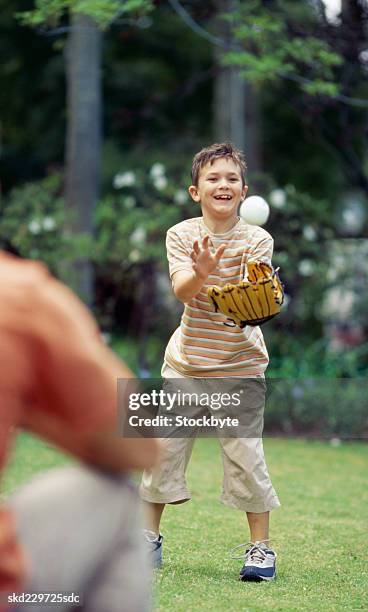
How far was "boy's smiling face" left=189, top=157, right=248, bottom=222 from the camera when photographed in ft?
13.6

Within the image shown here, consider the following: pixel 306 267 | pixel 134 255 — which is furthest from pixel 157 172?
pixel 306 267

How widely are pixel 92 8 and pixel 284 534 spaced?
15.5 feet

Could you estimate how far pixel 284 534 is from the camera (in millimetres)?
5004

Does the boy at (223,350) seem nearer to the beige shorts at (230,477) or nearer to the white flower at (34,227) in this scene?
the beige shorts at (230,477)

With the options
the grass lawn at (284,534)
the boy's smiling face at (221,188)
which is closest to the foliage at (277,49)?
the grass lawn at (284,534)

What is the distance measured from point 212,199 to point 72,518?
2.45m

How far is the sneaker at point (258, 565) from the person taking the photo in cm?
401

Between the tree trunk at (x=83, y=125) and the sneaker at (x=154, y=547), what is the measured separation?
586 cm

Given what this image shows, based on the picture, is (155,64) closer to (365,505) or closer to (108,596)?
(365,505)

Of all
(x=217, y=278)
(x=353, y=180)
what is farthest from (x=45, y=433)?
(x=353, y=180)

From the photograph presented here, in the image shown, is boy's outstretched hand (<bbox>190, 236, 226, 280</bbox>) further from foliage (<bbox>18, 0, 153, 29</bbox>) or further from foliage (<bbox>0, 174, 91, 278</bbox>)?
foliage (<bbox>0, 174, 91, 278</bbox>)

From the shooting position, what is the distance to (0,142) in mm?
20078

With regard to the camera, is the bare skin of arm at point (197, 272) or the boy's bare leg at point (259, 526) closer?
the bare skin of arm at point (197, 272)

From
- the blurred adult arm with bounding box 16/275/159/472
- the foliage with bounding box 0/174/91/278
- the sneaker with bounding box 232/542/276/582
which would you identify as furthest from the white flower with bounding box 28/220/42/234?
the blurred adult arm with bounding box 16/275/159/472
